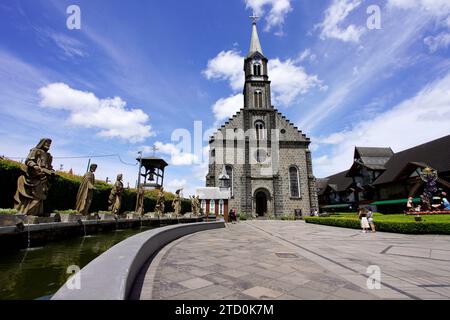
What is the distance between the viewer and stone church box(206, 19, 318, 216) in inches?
1217

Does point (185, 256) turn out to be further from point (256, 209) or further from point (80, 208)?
point (256, 209)

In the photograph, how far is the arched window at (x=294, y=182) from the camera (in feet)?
104

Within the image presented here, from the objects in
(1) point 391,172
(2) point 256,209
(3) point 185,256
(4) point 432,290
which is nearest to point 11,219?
(3) point 185,256

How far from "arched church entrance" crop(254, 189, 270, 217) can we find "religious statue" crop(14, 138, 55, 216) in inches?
1075

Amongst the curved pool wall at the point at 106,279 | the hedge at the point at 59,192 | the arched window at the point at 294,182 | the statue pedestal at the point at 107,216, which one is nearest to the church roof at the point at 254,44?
the arched window at the point at 294,182

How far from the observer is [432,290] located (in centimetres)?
336

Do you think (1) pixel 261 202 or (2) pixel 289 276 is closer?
(2) pixel 289 276

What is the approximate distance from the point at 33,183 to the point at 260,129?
3015cm

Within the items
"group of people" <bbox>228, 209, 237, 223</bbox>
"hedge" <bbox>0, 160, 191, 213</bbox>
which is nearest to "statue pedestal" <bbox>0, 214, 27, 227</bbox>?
"hedge" <bbox>0, 160, 191, 213</bbox>

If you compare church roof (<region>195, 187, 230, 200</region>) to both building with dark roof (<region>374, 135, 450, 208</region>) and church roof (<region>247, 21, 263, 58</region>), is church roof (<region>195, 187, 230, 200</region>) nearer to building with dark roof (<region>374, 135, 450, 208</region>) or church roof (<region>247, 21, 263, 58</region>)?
building with dark roof (<region>374, 135, 450, 208</region>)

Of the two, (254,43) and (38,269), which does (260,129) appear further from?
(38,269)

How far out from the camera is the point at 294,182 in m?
32.1

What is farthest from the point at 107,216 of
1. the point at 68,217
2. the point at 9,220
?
the point at 9,220
